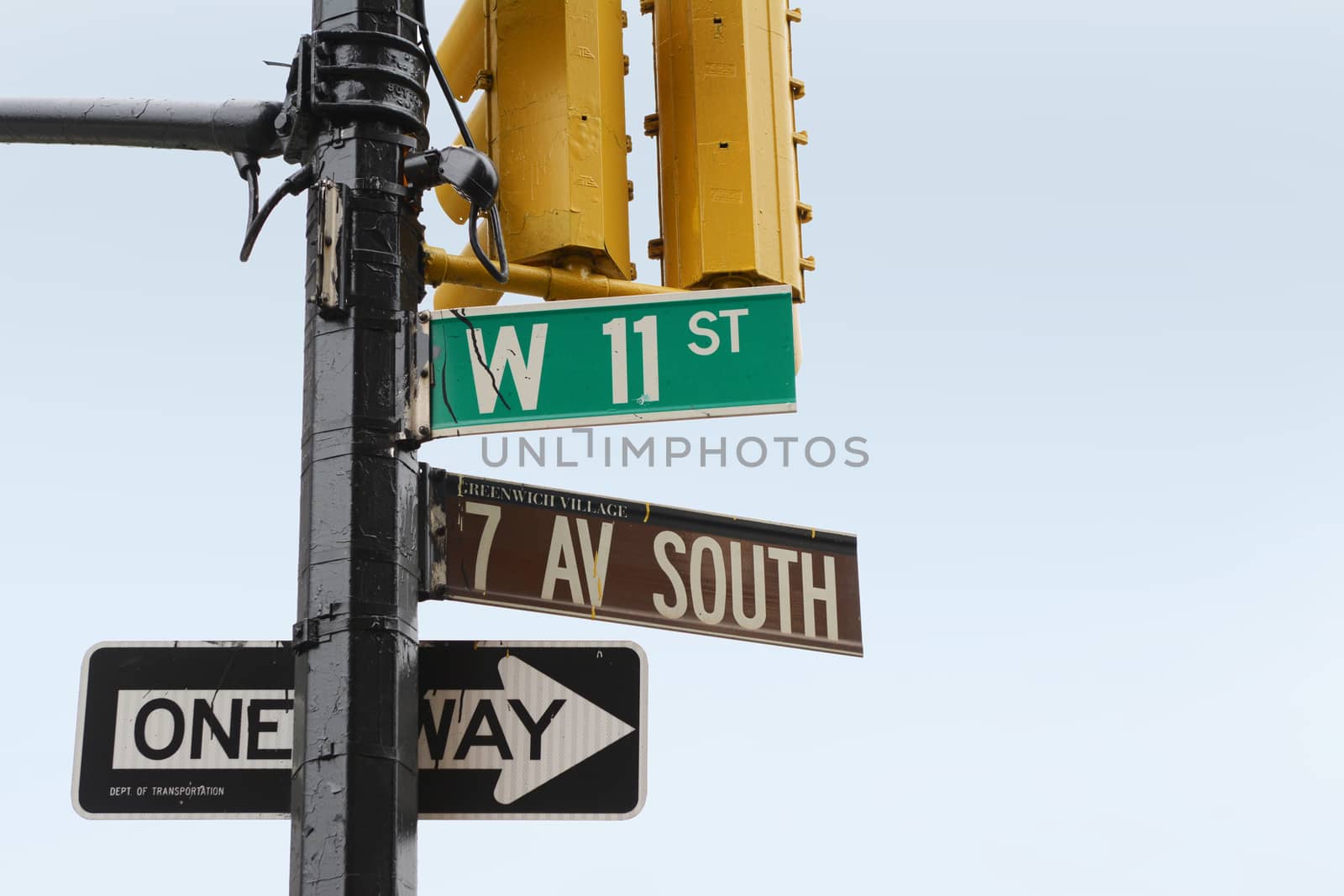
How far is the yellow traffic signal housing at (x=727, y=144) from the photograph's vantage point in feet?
18.0

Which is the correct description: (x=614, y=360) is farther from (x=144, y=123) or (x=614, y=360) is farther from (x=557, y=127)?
(x=557, y=127)

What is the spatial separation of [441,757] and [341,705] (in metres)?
0.51

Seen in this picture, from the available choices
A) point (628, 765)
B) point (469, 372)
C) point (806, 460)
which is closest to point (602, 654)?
point (628, 765)

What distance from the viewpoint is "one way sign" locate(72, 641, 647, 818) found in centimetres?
401

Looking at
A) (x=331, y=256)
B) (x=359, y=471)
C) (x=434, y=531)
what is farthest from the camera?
(x=434, y=531)

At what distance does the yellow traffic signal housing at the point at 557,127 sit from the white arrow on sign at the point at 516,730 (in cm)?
161

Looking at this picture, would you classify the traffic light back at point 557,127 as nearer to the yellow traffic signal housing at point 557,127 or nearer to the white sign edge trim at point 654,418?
→ the yellow traffic signal housing at point 557,127

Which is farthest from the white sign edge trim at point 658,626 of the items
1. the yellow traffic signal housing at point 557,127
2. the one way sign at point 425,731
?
the yellow traffic signal housing at point 557,127

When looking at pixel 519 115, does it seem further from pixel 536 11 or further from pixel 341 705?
pixel 341 705

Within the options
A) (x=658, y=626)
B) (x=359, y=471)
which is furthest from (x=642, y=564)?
(x=359, y=471)

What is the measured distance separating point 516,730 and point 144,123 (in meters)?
1.72

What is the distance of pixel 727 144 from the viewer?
5.63 m

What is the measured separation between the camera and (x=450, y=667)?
13.4 feet

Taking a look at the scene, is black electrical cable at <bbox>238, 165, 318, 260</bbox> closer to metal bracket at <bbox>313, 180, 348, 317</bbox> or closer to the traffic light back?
metal bracket at <bbox>313, 180, 348, 317</bbox>
